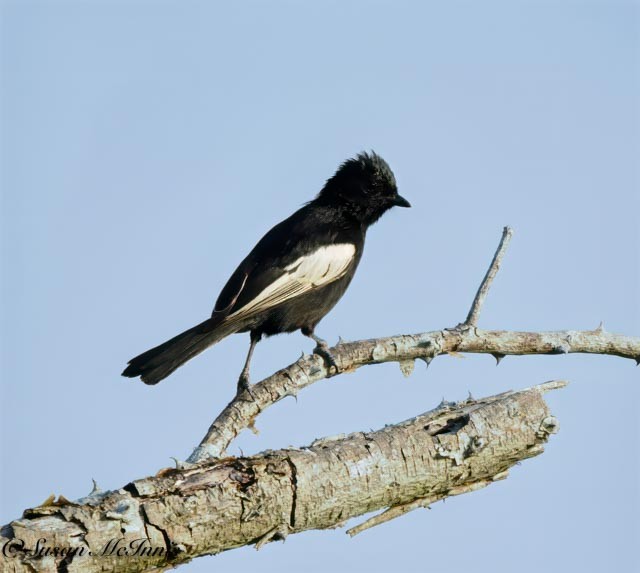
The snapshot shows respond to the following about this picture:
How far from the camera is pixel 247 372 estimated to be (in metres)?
5.79

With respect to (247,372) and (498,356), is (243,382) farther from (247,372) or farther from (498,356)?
(498,356)

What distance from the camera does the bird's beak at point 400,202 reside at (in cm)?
788

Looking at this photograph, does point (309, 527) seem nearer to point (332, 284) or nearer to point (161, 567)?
point (161, 567)

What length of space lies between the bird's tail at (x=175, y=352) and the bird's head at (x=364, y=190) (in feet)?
7.02

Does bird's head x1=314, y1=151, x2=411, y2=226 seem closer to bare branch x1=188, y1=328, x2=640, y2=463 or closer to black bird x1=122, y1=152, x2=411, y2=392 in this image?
black bird x1=122, y1=152, x2=411, y2=392

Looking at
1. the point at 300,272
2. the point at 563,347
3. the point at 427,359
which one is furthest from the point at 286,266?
the point at 563,347

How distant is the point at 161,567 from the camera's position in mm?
3432

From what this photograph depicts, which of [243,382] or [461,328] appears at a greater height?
[243,382]

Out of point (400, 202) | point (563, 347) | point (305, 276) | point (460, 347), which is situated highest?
point (400, 202)

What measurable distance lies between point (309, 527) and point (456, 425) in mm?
887

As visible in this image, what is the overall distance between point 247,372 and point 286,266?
3.56 ft

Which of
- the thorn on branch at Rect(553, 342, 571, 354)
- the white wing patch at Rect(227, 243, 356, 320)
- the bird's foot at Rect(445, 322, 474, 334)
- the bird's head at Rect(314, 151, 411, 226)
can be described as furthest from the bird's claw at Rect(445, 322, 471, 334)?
the bird's head at Rect(314, 151, 411, 226)

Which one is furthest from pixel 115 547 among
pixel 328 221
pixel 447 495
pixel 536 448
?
pixel 328 221

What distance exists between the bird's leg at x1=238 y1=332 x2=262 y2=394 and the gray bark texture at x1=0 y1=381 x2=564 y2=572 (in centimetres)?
127
